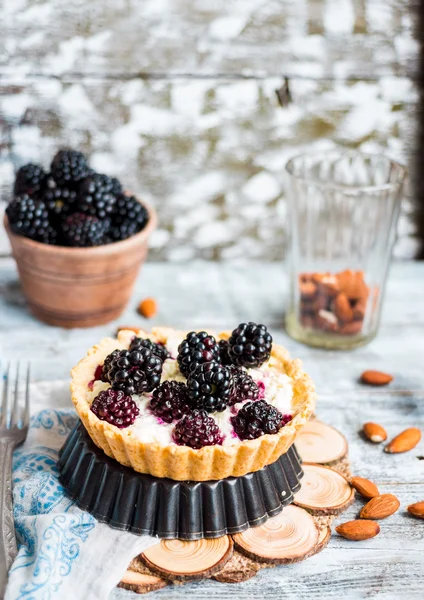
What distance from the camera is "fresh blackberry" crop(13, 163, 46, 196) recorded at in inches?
75.7

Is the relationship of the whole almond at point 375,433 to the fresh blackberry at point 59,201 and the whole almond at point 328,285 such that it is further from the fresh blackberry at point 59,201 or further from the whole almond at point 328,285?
the fresh blackberry at point 59,201

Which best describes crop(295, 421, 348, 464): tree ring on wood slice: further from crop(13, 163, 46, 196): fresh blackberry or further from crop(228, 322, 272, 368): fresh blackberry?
crop(13, 163, 46, 196): fresh blackberry

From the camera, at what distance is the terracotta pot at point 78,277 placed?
1.86 m

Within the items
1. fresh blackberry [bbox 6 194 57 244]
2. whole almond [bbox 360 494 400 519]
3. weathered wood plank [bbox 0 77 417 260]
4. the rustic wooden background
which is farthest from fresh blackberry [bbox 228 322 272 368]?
the rustic wooden background

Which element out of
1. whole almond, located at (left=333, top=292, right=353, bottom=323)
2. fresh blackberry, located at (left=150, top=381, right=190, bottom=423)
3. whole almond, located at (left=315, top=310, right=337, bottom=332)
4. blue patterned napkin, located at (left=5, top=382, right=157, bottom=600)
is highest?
fresh blackberry, located at (left=150, top=381, right=190, bottom=423)

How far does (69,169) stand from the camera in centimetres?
189

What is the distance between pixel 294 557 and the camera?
1260 millimetres

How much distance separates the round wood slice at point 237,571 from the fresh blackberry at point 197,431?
20 centimetres

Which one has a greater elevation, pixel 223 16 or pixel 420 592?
pixel 223 16

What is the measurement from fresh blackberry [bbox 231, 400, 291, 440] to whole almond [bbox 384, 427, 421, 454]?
14.2 inches

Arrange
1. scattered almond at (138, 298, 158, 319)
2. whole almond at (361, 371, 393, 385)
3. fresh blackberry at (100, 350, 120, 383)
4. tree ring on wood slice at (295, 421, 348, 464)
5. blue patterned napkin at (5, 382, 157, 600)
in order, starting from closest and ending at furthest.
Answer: blue patterned napkin at (5, 382, 157, 600) < fresh blackberry at (100, 350, 120, 383) < tree ring on wood slice at (295, 421, 348, 464) < whole almond at (361, 371, 393, 385) < scattered almond at (138, 298, 158, 319)

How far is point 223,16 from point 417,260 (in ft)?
3.36

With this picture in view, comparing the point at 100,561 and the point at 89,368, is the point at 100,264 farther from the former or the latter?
the point at 100,561

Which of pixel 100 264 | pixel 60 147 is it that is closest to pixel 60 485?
pixel 100 264
